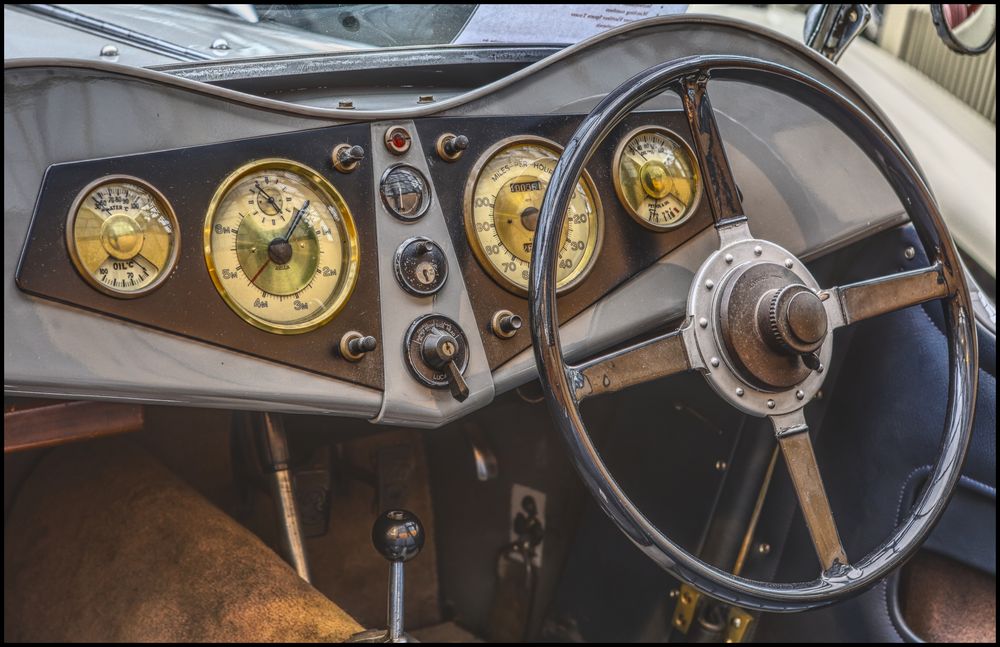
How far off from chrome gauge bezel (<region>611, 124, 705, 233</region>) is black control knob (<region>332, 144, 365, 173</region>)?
37 centimetres

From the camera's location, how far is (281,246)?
1.20 m

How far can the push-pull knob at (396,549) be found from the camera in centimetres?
138

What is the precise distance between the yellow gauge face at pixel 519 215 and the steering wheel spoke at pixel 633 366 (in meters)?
0.19

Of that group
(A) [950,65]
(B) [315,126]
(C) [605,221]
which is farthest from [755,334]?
(A) [950,65]

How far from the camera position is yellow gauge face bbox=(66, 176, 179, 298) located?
42.5 inches

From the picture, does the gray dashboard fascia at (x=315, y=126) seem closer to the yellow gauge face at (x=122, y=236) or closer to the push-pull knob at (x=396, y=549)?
the yellow gauge face at (x=122, y=236)

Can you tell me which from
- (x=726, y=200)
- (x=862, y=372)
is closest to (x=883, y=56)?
(x=862, y=372)

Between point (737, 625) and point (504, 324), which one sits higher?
point (504, 324)

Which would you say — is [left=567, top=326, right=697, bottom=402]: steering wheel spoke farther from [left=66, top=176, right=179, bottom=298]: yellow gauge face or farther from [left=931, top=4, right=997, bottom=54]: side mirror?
[left=931, top=4, right=997, bottom=54]: side mirror

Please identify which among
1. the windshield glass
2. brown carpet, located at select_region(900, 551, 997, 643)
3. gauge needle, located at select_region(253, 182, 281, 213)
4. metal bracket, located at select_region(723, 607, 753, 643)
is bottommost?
metal bracket, located at select_region(723, 607, 753, 643)

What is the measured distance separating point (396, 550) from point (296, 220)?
0.49 m

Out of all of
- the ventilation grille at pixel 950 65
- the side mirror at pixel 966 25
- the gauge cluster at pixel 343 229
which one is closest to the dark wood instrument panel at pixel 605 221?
the gauge cluster at pixel 343 229

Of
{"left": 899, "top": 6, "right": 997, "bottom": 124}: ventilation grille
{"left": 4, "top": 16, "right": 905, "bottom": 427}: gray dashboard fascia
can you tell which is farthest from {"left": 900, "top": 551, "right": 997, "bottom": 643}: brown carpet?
{"left": 899, "top": 6, "right": 997, "bottom": 124}: ventilation grille

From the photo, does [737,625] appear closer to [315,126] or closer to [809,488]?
[809,488]
